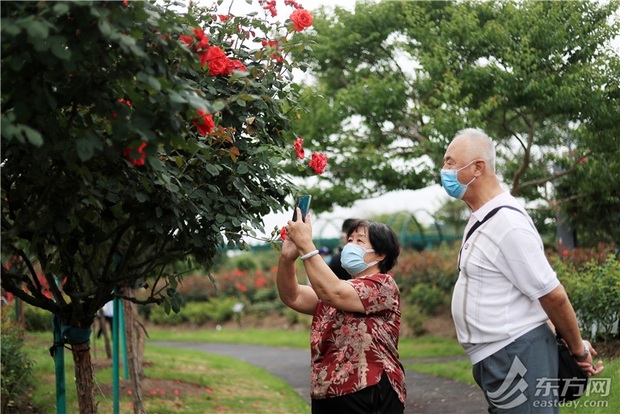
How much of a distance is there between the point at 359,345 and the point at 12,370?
5.59m

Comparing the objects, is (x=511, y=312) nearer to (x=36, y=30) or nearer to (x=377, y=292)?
(x=377, y=292)

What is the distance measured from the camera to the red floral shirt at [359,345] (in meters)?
4.61

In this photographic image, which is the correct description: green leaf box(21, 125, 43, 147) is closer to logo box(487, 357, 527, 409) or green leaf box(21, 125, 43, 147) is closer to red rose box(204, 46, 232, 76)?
red rose box(204, 46, 232, 76)

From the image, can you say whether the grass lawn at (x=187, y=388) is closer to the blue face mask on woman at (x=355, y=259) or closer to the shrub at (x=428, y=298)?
the blue face mask on woman at (x=355, y=259)

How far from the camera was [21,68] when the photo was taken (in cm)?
344

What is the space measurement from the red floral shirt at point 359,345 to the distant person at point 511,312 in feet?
2.17

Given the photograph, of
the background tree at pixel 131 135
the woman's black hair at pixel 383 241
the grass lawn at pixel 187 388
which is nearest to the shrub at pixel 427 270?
the grass lawn at pixel 187 388

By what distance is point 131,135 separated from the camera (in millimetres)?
3547

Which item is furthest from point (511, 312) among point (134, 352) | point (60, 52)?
point (134, 352)

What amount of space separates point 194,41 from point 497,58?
813 cm

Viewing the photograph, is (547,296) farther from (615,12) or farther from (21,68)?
(615,12)

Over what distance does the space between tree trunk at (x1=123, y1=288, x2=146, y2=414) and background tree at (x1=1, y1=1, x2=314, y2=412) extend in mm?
2756

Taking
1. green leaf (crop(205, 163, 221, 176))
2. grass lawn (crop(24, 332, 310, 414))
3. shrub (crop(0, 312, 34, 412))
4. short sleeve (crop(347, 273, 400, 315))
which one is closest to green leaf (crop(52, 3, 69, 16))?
green leaf (crop(205, 163, 221, 176))

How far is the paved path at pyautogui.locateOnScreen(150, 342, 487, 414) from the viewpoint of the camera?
930cm
